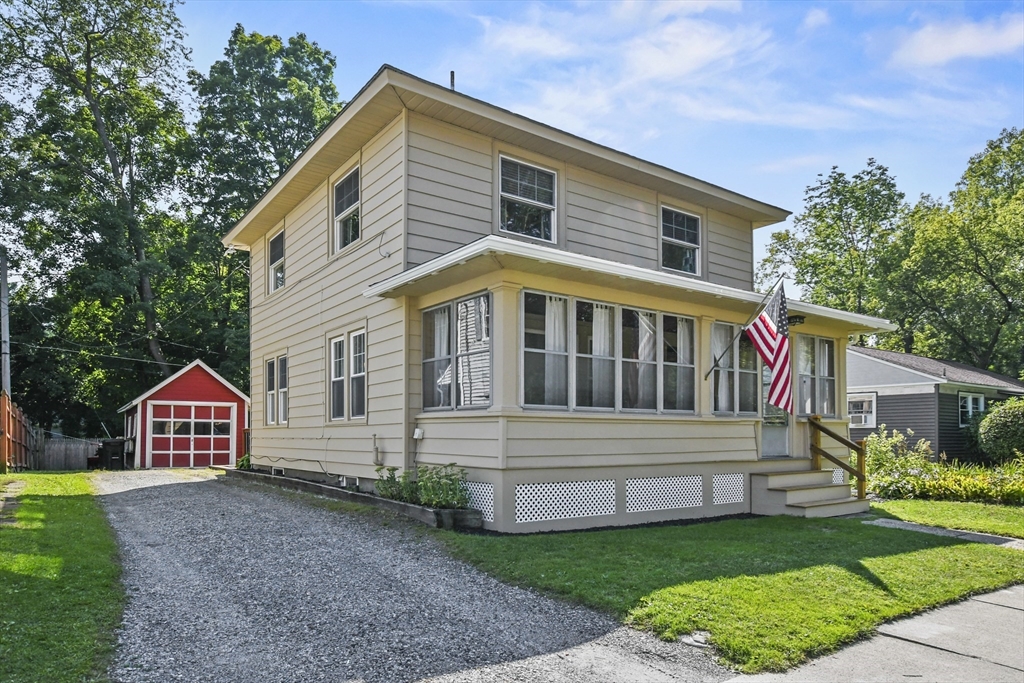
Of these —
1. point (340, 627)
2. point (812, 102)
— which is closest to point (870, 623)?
point (340, 627)

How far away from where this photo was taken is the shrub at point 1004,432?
20750 mm

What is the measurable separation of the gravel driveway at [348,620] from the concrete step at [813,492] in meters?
6.15

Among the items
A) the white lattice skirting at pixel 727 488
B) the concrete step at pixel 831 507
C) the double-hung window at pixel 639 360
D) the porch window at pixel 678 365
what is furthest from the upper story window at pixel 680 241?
the concrete step at pixel 831 507

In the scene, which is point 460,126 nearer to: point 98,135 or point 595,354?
point 595,354

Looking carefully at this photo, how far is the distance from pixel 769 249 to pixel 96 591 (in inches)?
1500

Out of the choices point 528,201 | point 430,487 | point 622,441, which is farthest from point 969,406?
point 430,487

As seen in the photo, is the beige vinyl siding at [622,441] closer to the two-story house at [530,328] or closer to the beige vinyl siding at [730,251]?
the two-story house at [530,328]

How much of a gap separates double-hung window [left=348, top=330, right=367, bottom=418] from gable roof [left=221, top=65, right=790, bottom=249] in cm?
310

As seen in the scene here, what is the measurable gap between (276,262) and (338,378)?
187 inches

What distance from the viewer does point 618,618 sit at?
5.57 metres

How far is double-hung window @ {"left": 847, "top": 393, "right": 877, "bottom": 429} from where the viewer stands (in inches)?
977

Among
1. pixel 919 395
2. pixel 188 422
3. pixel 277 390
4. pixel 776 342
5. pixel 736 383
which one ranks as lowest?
pixel 188 422

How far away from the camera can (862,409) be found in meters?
25.2

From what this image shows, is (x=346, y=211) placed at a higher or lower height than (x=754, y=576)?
higher
